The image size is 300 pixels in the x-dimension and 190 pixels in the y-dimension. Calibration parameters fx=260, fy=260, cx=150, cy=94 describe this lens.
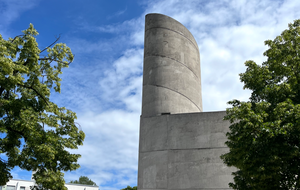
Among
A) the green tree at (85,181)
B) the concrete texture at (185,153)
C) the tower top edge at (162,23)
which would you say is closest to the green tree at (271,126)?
the concrete texture at (185,153)

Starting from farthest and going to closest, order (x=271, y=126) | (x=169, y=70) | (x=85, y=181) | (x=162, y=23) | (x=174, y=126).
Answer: (x=85, y=181)
(x=162, y=23)
(x=169, y=70)
(x=174, y=126)
(x=271, y=126)

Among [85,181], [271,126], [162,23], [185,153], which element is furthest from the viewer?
[85,181]

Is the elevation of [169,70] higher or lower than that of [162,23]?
lower

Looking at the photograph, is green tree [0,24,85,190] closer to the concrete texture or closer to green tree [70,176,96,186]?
the concrete texture

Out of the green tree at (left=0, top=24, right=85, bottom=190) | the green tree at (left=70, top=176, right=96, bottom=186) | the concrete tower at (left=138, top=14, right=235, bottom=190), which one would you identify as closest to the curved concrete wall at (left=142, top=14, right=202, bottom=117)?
the concrete tower at (left=138, top=14, right=235, bottom=190)

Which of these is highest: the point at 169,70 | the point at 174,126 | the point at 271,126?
the point at 169,70

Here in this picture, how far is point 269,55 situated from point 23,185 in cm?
6098

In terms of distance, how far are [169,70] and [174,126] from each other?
478cm

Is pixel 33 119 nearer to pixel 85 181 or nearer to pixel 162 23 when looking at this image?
pixel 162 23

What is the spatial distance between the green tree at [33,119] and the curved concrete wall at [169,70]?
7.02m

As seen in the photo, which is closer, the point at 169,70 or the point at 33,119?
the point at 33,119

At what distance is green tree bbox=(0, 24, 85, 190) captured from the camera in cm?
1098

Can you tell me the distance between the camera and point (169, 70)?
19766 millimetres

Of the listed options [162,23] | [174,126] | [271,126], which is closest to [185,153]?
[174,126]
